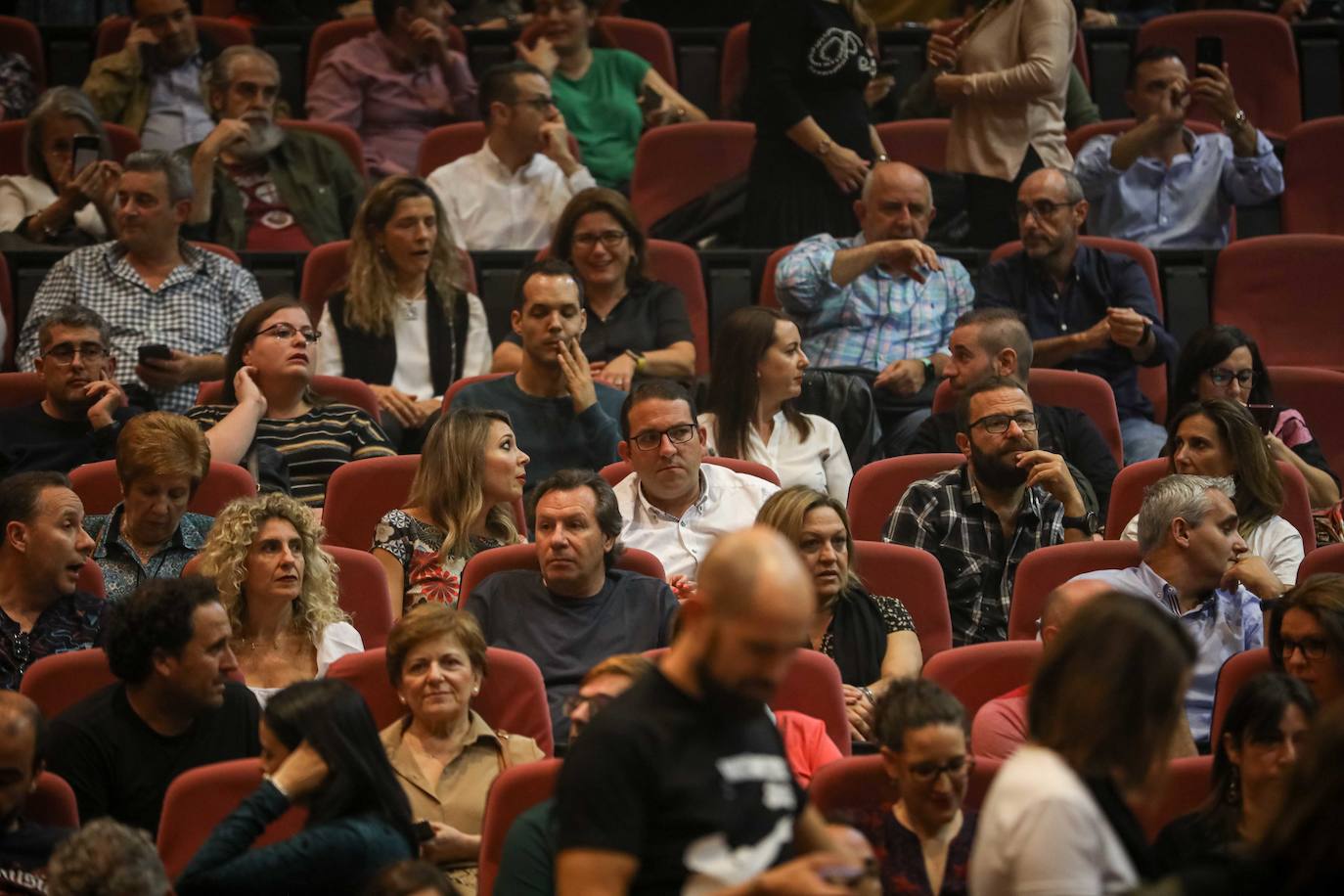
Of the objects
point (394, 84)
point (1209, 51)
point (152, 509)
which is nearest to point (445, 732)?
point (152, 509)

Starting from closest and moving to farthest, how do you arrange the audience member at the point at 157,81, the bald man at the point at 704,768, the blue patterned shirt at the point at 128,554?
the bald man at the point at 704,768, the blue patterned shirt at the point at 128,554, the audience member at the point at 157,81

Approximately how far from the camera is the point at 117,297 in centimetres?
488

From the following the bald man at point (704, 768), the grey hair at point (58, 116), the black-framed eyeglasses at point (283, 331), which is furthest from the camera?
the grey hair at point (58, 116)

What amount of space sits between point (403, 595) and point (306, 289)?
152 cm

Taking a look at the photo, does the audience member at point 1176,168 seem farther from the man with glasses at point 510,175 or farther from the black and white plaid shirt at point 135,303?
the black and white plaid shirt at point 135,303

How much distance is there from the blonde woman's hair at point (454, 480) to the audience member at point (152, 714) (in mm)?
846

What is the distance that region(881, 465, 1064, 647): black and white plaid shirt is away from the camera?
3.95 metres

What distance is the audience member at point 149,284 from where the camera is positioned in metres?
4.83

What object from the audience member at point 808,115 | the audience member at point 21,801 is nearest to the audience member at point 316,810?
the audience member at point 21,801

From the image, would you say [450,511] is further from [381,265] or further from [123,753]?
[381,265]

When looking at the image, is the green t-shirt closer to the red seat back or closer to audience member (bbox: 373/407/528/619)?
audience member (bbox: 373/407/528/619)

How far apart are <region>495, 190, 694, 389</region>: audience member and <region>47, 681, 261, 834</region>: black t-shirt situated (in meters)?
1.93

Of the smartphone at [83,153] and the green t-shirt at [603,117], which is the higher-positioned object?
the smartphone at [83,153]

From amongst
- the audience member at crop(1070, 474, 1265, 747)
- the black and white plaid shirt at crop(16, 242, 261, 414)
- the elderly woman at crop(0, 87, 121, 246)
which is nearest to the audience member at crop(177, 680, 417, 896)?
the audience member at crop(1070, 474, 1265, 747)
